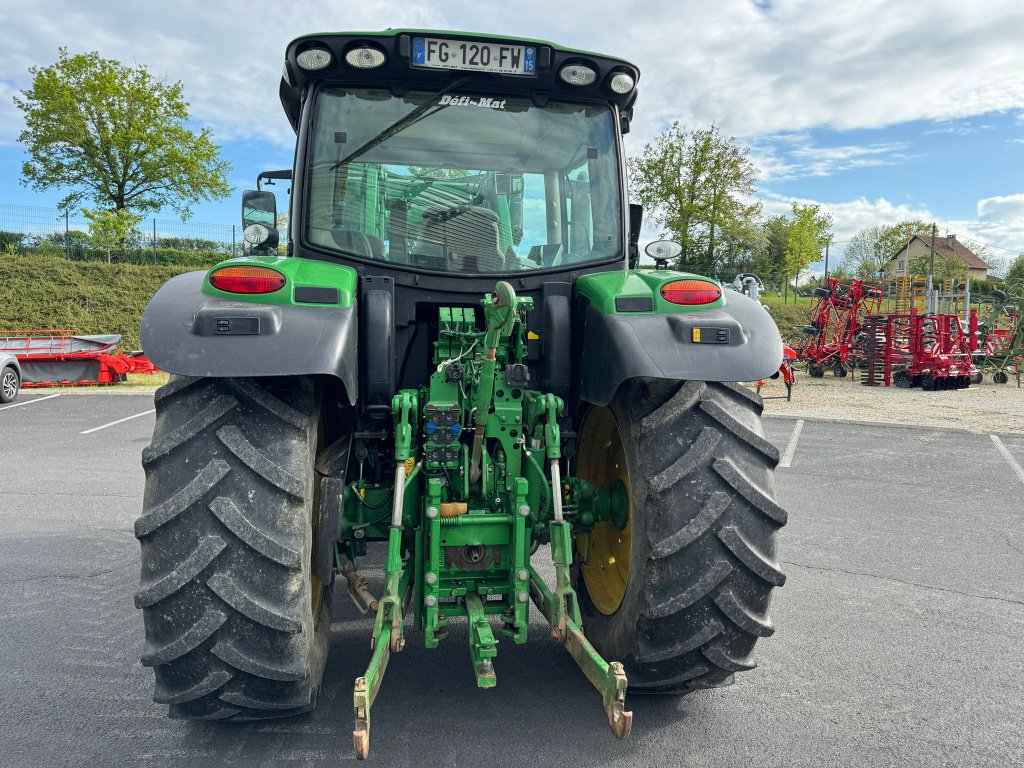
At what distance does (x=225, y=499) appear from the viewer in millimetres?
2381

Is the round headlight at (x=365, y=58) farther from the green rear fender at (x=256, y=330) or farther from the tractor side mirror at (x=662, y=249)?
the tractor side mirror at (x=662, y=249)

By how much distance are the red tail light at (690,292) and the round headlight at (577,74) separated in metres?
1.08

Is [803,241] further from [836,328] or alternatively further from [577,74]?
[577,74]

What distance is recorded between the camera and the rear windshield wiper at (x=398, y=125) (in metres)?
3.20

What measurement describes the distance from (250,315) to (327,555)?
960 mm

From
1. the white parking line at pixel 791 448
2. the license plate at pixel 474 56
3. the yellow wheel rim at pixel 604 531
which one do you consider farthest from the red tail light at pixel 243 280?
the white parking line at pixel 791 448

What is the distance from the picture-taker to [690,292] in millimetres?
2840

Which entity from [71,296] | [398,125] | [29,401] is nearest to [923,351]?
[398,125]

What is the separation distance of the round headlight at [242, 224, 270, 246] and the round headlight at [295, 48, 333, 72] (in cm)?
86

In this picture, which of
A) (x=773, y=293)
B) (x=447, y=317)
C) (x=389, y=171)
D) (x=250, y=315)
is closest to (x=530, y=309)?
(x=447, y=317)

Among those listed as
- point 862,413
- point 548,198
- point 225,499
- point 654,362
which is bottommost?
point 862,413

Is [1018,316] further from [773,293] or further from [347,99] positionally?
[773,293]

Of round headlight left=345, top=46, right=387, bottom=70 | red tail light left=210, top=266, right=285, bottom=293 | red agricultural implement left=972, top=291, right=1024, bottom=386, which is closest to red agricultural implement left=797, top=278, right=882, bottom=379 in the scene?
red agricultural implement left=972, top=291, right=1024, bottom=386

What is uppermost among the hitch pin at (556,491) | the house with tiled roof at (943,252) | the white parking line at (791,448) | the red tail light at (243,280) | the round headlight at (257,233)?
the house with tiled roof at (943,252)
